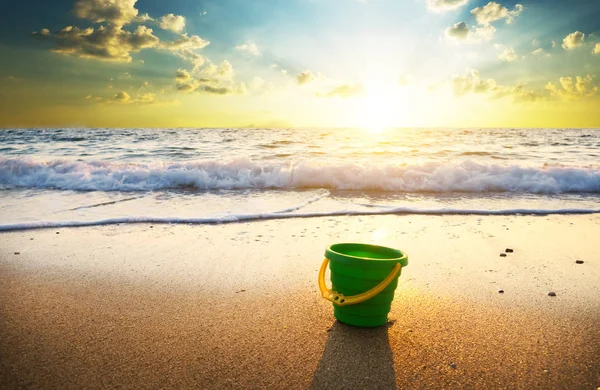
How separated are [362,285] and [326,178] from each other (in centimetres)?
776

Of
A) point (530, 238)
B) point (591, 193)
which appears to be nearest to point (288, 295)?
point (530, 238)

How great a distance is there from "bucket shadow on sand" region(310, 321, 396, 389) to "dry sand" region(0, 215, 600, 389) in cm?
1

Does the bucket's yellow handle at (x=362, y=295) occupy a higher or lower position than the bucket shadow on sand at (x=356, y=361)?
higher

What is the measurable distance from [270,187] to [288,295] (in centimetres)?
687

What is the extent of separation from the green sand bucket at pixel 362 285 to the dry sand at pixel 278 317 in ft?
0.37

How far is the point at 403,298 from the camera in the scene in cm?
327

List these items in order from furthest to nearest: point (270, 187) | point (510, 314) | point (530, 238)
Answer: point (270, 187)
point (530, 238)
point (510, 314)

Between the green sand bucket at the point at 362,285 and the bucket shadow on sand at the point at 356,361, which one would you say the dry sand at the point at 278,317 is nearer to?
the bucket shadow on sand at the point at 356,361

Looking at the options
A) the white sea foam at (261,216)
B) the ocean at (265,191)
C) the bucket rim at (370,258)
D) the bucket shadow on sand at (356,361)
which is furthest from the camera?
the ocean at (265,191)

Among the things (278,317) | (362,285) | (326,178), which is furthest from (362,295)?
(326,178)

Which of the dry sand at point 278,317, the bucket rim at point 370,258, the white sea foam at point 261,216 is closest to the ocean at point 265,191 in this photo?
the white sea foam at point 261,216

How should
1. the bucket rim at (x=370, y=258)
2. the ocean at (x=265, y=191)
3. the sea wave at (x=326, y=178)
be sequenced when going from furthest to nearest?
the sea wave at (x=326, y=178)
the ocean at (x=265, y=191)
the bucket rim at (x=370, y=258)

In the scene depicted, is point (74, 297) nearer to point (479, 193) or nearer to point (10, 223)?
point (10, 223)

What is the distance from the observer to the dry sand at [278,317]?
223 centimetres
